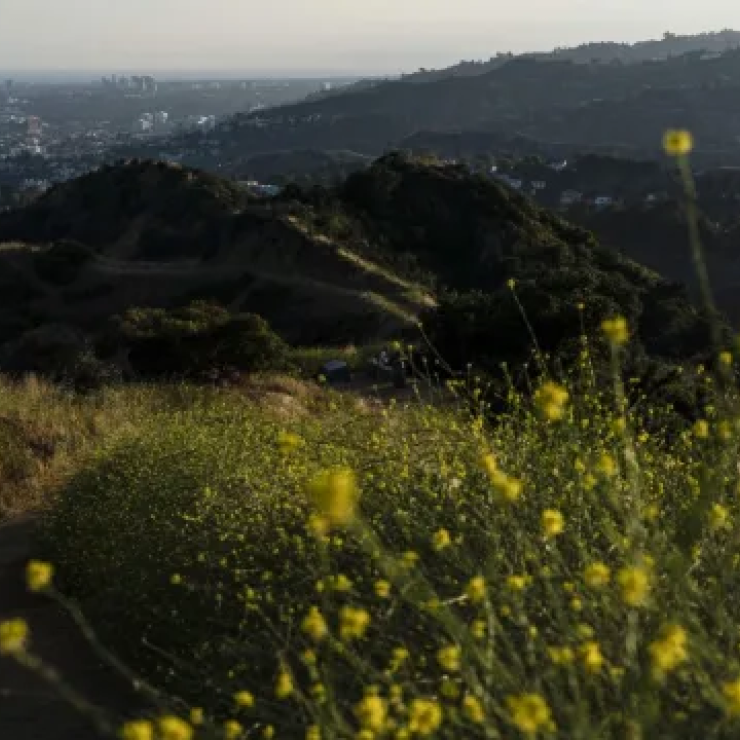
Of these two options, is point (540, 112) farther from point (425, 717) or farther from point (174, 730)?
point (174, 730)

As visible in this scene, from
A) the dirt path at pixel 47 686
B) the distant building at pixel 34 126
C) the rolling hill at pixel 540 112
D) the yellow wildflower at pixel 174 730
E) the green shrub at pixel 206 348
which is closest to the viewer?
the yellow wildflower at pixel 174 730

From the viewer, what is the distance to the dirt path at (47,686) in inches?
137

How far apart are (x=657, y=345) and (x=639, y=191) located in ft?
168

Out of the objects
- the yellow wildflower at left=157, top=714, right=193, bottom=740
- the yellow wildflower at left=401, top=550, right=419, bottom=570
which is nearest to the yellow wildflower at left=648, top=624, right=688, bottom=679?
the yellow wildflower at left=401, top=550, right=419, bottom=570

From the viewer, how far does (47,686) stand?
3.82m

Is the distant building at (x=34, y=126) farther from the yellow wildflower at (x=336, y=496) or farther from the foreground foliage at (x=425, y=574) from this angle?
the yellow wildflower at (x=336, y=496)

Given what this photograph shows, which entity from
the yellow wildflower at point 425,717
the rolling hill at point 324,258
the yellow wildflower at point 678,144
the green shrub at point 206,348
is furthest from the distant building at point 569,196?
the yellow wildflower at point 425,717

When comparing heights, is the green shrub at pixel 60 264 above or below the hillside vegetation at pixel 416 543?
below

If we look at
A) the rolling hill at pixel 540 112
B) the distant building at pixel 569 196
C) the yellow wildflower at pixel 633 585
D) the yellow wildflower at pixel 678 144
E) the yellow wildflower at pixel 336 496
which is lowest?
the distant building at pixel 569 196

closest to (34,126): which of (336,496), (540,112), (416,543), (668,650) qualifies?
(540,112)

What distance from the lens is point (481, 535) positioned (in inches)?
129

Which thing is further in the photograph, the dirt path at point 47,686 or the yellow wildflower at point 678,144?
the dirt path at point 47,686

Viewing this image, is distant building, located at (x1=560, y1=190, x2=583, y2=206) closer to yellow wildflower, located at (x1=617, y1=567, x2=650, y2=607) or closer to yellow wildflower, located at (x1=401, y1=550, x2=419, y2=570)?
yellow wildflower, located at (x1=401, y1=550, x2=419, y2=570)

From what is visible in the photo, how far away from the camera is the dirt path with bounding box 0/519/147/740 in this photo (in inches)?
137
